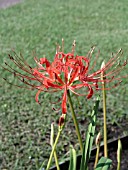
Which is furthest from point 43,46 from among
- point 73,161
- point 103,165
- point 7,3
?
point 103,165

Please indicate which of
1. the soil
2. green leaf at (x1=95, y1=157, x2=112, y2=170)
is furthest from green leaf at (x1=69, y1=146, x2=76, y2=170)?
the soil

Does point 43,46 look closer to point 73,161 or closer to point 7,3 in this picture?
point 7,3

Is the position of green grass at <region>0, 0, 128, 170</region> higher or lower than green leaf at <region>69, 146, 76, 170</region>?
higher

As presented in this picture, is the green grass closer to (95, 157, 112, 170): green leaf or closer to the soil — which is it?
the soil

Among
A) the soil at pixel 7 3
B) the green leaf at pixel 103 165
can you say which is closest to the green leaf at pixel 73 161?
the green leaf at pixel 103 165

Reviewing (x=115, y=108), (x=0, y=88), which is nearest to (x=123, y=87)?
(x=115, y=108)

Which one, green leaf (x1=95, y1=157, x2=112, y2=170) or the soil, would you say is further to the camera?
the soil

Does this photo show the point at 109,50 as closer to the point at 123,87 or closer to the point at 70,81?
the point at 123,87

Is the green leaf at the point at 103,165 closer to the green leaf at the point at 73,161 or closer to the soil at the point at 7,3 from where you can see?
the green leaf at the point at 73,161

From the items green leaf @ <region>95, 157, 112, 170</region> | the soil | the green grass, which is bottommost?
green leaf @ <region>95, 157, 112, 170</region>
